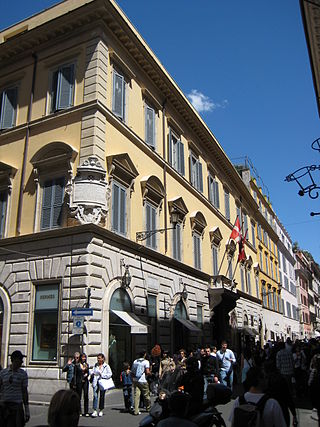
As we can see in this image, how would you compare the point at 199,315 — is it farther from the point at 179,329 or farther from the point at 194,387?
the point at 194,387

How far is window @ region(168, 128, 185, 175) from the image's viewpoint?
75.1 ft

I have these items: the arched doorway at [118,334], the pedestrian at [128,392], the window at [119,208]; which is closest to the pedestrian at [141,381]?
the pedestrian at [128,392]

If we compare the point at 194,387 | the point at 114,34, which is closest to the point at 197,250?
the point at 114,34

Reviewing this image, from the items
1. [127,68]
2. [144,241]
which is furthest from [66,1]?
[144,241]

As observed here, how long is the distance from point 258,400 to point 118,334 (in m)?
11.7

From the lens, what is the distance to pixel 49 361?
14.4 meters

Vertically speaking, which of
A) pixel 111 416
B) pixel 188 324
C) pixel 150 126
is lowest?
pixel 111 416

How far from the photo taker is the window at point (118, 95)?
17.7 m

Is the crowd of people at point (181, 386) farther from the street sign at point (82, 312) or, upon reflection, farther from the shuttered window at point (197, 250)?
the shuttered window at point (197, 250)

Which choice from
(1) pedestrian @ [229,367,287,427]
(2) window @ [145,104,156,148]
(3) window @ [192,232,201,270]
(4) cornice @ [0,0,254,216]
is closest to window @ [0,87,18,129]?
(4) cornice @ [0,0,254,216]

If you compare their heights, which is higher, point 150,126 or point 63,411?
point 150,126

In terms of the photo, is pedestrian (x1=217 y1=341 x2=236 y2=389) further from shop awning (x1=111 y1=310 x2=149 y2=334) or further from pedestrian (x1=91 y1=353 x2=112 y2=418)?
pedestrian (x1=91 y1=353 x2=112 y2=418)

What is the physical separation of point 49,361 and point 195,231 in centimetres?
1237

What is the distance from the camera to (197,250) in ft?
82.4
